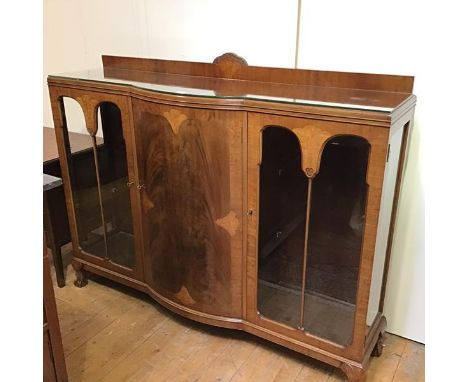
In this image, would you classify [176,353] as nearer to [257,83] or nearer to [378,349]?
[378,349]

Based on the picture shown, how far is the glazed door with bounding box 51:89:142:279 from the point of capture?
1.80m

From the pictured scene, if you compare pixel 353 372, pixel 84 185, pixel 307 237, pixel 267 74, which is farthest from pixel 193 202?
pixel 353 372

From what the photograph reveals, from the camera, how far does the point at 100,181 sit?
194 cm

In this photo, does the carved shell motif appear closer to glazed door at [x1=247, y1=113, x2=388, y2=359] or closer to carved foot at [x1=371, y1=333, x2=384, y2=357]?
glazed door at [x1=247, y1=113, x2=388, y2=359]

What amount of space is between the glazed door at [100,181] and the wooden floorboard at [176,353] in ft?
0.75

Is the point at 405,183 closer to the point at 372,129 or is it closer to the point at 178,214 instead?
the point at 372,129

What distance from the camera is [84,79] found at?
1.74 meters

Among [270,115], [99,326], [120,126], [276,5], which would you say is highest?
[276,5]

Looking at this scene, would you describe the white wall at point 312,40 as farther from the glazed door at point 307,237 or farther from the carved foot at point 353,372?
the carved foot at point 353,372

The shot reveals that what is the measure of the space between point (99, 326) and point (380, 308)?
119 centimetres

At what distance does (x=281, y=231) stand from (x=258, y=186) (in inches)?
11.7

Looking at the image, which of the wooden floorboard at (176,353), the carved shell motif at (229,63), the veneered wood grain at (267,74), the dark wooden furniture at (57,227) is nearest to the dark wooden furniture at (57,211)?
the dark wooden furniture at (57,227)

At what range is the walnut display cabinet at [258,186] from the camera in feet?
4.42
